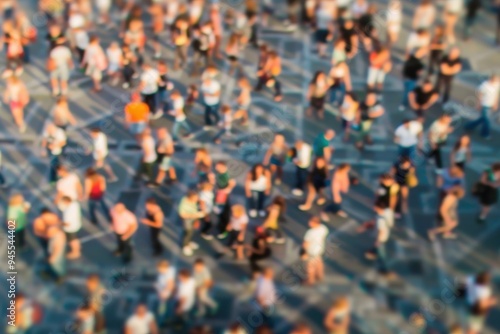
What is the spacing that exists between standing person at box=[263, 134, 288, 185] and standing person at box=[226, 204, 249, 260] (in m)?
1.67

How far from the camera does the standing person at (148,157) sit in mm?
14172

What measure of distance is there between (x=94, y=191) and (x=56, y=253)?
157 centimetres

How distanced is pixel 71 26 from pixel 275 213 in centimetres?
857

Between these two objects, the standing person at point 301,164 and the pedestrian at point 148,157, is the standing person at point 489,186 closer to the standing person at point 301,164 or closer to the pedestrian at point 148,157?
the standing person at point 301,164

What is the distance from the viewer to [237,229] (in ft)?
42.2

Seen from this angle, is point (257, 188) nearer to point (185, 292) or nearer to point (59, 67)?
point (185, 292)

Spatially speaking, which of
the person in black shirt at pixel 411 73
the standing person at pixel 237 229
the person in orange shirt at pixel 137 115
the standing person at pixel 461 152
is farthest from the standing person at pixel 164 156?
the person in black shirt at pixel 411 73

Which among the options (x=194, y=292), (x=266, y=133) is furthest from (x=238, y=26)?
(x=194, y=292)

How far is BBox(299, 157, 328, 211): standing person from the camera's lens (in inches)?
545

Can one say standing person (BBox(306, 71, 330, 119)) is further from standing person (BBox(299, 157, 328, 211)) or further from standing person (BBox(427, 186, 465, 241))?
standing person (BBox(427, 186, 465, 241))

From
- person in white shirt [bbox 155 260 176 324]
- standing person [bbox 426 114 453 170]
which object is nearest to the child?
person in white shirt [bbox 155 260 176 324]

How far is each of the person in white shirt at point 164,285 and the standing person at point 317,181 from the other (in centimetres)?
369

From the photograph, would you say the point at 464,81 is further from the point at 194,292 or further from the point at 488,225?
the point at 194,292

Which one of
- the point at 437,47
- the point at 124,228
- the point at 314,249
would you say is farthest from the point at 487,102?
the point at 124,228
